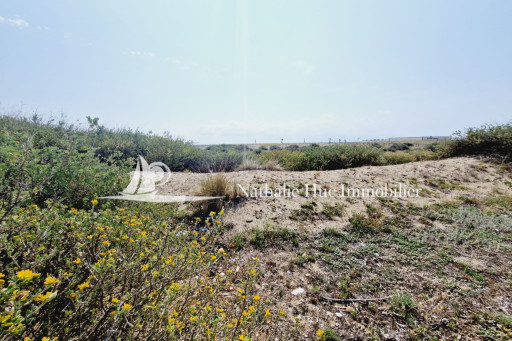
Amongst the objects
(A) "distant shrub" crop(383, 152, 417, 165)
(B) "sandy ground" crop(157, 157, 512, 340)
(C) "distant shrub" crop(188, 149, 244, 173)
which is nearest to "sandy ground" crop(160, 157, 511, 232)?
(B) "sandy ground" crop(157, 157, 512, 340)

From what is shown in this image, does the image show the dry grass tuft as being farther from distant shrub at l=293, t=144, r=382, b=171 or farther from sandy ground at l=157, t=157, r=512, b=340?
distant shrub at l=293, t=144, r=382, b=171

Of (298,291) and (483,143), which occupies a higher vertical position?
(483,143)

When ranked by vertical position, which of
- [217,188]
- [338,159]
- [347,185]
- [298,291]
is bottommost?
[298,291]

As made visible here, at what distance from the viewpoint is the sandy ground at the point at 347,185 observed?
15.1 feet

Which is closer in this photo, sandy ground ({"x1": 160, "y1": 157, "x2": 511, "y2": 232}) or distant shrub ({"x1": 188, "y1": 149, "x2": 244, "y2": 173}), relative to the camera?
sandy ground ({"x1": 160, "y1": 157, "x2": 511, "y2": 232})

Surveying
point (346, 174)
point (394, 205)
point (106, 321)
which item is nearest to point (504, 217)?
point (394, 205)

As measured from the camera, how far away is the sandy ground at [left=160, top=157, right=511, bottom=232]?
4.61 m

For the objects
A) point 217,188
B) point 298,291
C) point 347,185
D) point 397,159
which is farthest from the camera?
point 397,159

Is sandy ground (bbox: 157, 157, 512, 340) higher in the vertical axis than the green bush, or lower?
lower

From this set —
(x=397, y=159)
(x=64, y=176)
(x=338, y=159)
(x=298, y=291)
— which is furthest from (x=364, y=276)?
(x=397, y=159)

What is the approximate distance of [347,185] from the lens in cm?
651

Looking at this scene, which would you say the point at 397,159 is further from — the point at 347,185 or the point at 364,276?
the point at 364,276

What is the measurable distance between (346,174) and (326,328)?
5.88 metres

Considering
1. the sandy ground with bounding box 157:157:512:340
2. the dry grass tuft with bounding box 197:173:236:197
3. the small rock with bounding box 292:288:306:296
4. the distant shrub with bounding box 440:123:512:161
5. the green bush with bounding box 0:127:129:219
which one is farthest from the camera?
the distant shrub with bounding box 440:123:512:161
